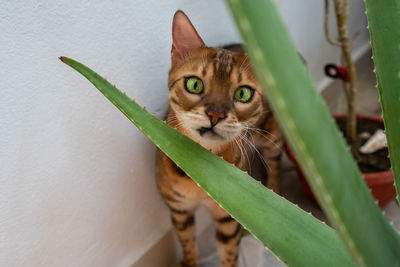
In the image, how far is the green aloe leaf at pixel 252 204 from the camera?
1.51 ft

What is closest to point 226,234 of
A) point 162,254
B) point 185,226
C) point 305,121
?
point 185,226

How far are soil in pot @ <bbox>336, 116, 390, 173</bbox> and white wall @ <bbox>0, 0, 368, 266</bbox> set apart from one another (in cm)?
60

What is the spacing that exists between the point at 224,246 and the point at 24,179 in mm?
506

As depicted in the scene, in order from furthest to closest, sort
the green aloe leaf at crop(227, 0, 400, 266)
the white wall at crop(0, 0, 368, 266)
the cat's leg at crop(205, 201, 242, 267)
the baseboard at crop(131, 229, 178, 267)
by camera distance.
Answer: the baseboard at crop(131, 229, 178, 267)
the cat's leg at crop(205, 201, 242, 267)
the white wall at crop(0, 0, 368, 266)
the green aloe leaf at crop(227, 0, 400, 266)

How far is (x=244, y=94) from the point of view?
737 millimetres

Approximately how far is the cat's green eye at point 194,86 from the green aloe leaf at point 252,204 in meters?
0.20

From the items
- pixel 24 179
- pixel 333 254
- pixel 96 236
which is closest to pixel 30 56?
pixel 24 179

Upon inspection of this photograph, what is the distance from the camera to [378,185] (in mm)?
1104

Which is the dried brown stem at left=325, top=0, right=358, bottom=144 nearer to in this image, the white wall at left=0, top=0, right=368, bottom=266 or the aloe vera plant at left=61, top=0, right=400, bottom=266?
the white wall at left=0, top=0, right=368, bottom=266

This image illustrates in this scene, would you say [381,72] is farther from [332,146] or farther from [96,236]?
[96,236]

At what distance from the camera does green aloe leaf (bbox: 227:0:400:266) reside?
9.6 inches

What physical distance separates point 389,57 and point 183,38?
37cm

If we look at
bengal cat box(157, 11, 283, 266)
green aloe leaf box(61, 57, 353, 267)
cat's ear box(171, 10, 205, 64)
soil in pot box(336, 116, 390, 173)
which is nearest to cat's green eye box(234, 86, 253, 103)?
bengal cat box(157, 11, 283, 266)

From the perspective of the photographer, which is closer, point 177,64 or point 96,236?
point 177,64
